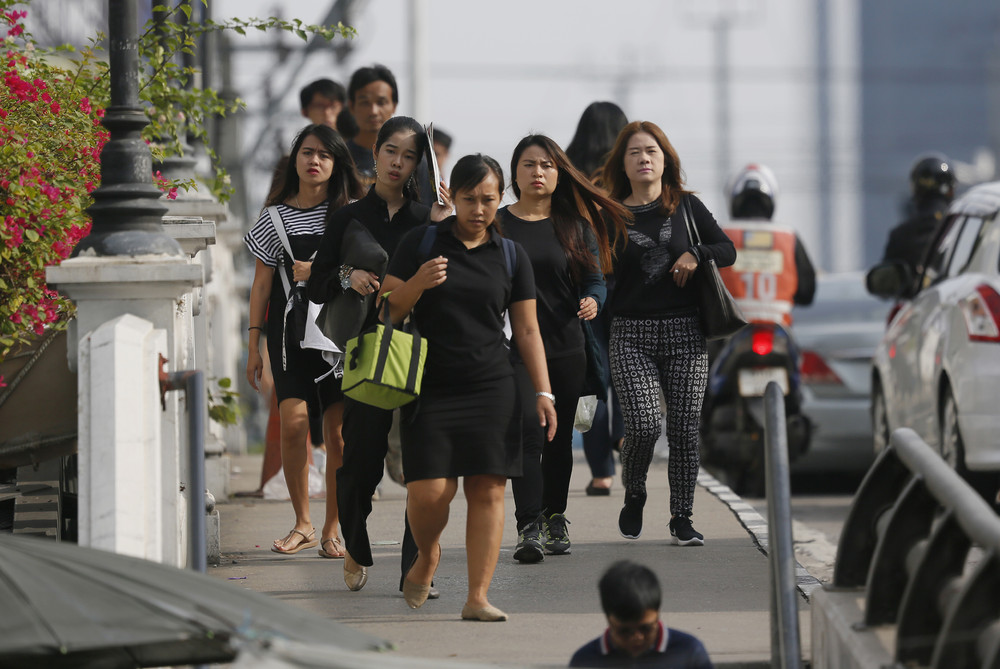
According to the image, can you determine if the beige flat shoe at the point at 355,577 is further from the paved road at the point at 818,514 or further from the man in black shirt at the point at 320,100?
the man in black shirt at the point at 320,100

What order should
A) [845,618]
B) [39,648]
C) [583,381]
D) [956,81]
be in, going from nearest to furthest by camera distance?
[39,648], [845,618], [583,381], [956,81]

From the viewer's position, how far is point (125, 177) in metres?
5.84

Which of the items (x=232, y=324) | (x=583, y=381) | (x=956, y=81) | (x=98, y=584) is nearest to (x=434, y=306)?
(x=583, y=381)

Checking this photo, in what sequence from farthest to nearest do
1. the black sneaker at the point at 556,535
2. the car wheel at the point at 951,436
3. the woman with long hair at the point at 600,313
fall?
the car wheel at the point at 951,436 < the woman with long hair at the point at 600,313 < the black sneaker at the point at 556,535

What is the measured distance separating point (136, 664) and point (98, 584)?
0.77 meters

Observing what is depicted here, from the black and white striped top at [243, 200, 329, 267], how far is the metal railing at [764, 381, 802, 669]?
9.89 feet

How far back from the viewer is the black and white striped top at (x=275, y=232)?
7.79m

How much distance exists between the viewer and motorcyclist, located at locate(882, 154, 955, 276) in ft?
41.0

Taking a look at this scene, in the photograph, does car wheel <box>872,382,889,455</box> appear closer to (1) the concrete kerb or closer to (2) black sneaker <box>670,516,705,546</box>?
(1) the concrete kerb

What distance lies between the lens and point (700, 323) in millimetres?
7938

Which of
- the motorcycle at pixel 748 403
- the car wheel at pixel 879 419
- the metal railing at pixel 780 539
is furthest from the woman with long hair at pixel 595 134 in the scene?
the metal railing at pixel 780 539

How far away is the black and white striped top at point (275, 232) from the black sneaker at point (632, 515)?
74.0 inches

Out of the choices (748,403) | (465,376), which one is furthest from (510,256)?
(748,403)

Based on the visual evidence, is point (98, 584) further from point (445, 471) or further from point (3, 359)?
point (3, 359)
